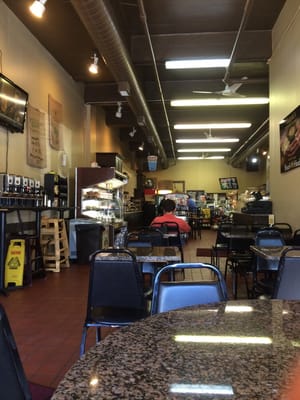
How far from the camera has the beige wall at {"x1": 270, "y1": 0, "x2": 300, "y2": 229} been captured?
5.95 metres

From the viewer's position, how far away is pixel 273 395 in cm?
78

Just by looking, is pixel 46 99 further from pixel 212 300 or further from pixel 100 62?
pixel 212 300

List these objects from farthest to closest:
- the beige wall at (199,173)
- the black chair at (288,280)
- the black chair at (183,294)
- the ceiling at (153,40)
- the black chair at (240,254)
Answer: the beige wall at (199,173) < the ceiling at (153,40) < the black chair at (240,254) < the black chair at (288,280) < the black chair at (183,294)

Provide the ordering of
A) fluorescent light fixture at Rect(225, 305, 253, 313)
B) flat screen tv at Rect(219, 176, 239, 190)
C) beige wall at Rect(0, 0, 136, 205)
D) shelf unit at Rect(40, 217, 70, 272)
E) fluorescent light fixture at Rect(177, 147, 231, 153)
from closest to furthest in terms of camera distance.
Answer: fluorescent light fixture at Rect(225, 305, 253, 313) → beige wall at Rect(0, 0, 136, 205) → shelf unit at Rect(40, 217, 70, 272) → fluorescent light fixture at Rect(177, 147, 231, 153) → flat screen tv at Rect(219, 176, 239, 190)

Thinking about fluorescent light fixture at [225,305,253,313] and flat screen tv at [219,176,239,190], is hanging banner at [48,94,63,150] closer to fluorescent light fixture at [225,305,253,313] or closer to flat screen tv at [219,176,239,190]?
fluorescent light fixture at [225,305,253,313]

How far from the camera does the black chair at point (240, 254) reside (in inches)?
202

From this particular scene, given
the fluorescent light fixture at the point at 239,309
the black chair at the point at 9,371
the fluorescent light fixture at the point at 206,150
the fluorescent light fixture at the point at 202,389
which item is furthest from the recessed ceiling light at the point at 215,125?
the fluorescent light fixture at the point at 202,389

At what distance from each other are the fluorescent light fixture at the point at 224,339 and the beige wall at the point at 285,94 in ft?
16.8

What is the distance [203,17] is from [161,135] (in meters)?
9.43

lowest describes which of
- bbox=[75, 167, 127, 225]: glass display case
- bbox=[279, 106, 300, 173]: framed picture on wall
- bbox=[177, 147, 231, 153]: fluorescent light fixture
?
bbox=[75, 167, 127, 225]: glass display case

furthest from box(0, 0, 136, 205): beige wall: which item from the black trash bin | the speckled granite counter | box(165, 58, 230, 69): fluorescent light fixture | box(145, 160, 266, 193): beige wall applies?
box(145, 160, 266, 193): beige wall

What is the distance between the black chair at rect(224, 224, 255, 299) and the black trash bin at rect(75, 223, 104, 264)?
287 centimetres

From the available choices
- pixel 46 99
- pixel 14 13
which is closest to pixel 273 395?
pixel 14 13

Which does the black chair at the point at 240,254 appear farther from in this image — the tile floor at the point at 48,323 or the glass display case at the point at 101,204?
the glass display case at the point at 101,204
